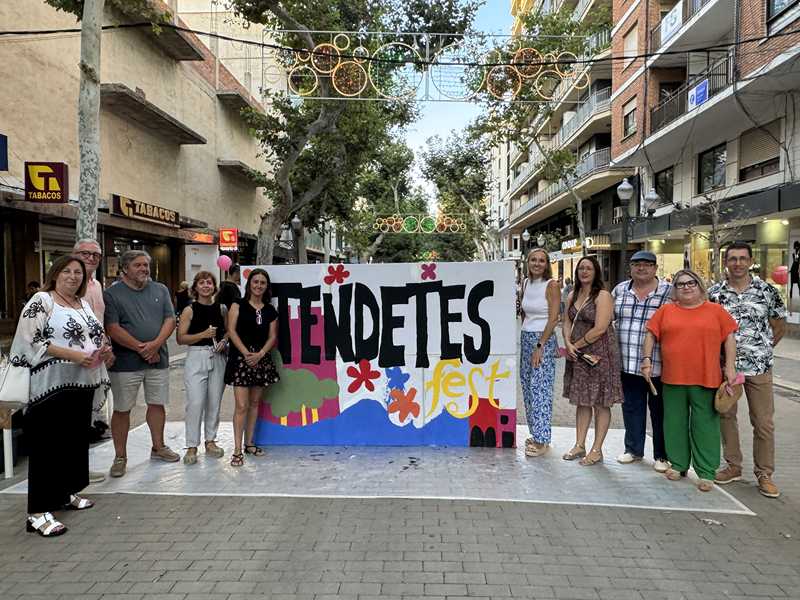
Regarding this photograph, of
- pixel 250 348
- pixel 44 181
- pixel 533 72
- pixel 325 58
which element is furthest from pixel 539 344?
pixel 44 181

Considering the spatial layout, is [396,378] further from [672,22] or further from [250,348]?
[672,22]

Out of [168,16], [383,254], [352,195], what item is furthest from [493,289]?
[383,254]

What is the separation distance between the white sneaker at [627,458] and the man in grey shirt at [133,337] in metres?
4.15

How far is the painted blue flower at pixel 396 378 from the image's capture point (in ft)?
18.2

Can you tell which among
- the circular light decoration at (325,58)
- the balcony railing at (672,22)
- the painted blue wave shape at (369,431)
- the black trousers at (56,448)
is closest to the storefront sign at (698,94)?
the balcony railing at (672,22)

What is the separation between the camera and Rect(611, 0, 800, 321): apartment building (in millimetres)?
15297

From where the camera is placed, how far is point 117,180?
16.3 m

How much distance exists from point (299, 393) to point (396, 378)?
976 millimetres

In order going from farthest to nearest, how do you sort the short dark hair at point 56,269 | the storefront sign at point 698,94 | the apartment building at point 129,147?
the storefront sign at point 698,94, the apartment building at point 129,147, the short dark hair at point 56,269

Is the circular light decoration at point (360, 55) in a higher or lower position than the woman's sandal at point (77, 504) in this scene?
higher

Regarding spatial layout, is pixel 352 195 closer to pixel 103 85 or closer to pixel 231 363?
pixel 103 85

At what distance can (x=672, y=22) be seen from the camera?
20125mm

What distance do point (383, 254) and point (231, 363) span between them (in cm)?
5219

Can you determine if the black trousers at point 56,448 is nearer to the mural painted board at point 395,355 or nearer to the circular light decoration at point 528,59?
the mural painted board at point 395,355
